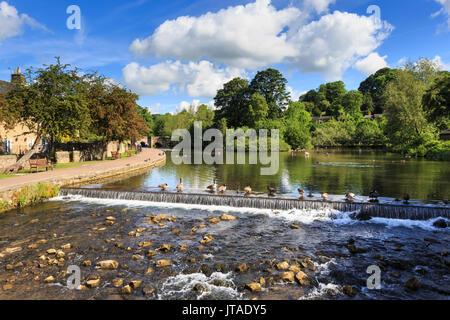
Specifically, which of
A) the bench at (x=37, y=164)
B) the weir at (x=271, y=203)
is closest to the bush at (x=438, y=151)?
the weir at (x=271, y=203)

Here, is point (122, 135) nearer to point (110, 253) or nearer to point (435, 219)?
point (110, 253)

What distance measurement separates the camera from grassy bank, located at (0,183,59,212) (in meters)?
15.9

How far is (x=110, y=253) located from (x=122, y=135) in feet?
96.9

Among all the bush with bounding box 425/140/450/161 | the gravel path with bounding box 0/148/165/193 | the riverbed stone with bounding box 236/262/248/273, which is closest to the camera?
the riverbed stone with bounding box 236/262/248/273

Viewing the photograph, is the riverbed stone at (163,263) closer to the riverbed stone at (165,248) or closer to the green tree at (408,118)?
the riverbed stone at (165,248)

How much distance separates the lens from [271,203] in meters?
16.8

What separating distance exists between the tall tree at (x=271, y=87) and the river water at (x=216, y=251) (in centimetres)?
6958

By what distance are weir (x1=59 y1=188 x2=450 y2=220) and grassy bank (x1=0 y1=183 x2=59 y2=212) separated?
38.6 inches

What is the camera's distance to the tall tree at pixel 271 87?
8456 centimetres

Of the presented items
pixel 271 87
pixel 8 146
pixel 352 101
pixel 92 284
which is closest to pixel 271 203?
pixel 92 284

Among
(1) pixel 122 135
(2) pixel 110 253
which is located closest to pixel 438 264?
(2) pixel 110 253

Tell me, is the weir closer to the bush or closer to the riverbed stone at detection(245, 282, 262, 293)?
the riverbed stone at detection(245, 282, 262, 293)

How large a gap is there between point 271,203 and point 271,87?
73.9m

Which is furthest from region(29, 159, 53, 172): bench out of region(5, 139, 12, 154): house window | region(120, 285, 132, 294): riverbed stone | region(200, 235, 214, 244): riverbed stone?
region(120, 285, 132, 294): riverbed stone
